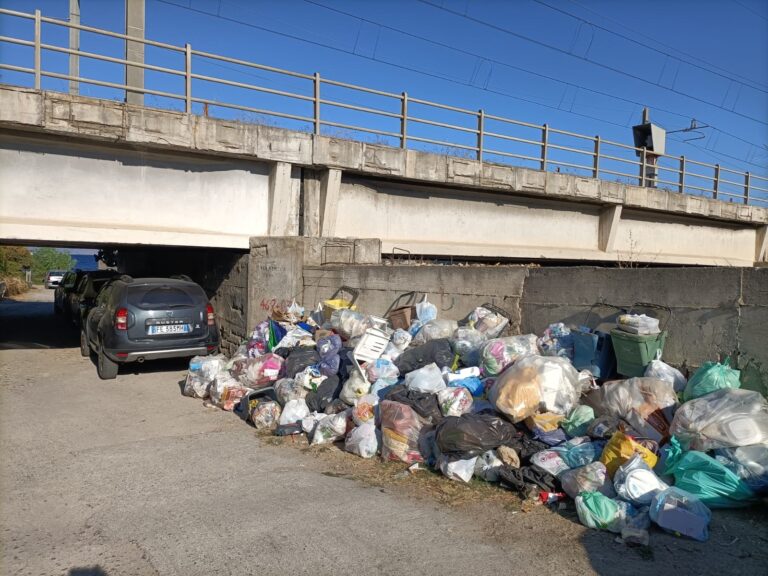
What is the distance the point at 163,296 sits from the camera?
9188 millimetres

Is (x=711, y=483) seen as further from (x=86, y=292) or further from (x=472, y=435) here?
(x=86, y=292)

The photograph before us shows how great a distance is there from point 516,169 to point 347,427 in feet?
31.4

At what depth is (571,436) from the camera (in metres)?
4.80

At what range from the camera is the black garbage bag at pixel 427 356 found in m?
6.36

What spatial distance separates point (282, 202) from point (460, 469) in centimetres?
738

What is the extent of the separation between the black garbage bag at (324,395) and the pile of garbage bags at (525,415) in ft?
0.05

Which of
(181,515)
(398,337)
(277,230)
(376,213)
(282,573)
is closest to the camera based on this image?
(282,573)

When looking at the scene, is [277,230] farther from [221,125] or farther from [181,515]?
[181,515]

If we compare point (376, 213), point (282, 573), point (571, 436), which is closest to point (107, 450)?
point (282, 573)

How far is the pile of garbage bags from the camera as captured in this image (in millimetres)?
3838

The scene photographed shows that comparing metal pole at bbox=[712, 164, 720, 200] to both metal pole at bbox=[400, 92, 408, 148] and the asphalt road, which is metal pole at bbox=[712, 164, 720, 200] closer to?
metal pole at bbox=[400, 92, 408, 148]

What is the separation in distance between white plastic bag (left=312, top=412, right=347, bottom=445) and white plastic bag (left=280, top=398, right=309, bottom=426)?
0.45m

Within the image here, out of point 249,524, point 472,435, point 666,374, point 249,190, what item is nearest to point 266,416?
point 249,524

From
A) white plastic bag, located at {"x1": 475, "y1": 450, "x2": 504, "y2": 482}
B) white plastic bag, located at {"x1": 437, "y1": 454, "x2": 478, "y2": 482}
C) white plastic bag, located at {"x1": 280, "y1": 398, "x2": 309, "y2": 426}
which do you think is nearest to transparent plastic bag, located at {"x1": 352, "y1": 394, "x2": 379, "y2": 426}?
white plastic bag, located at {"x1": 280, "y1": 398, "x2": 309, "y2": 426}
